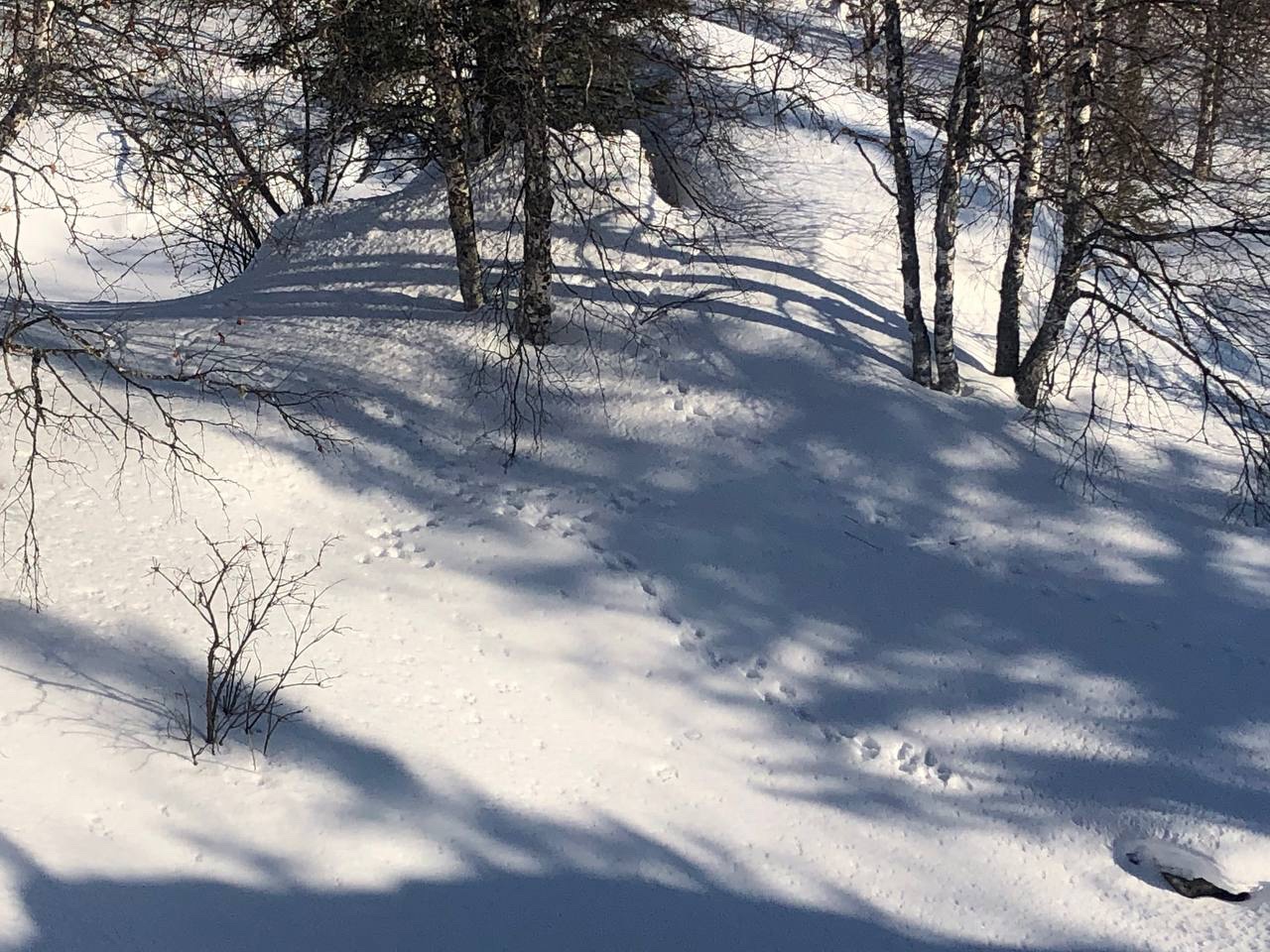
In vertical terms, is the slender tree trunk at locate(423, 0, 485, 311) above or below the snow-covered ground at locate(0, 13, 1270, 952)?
above

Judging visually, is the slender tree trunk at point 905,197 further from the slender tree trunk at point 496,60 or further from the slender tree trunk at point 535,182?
the slender tree trunk at point 496,60

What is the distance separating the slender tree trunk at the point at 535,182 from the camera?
7277mm

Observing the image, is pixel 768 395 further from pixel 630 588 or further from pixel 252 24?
pixel 252 24

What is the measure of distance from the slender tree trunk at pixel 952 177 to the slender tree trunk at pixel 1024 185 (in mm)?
353

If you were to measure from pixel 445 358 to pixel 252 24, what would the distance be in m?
2.93

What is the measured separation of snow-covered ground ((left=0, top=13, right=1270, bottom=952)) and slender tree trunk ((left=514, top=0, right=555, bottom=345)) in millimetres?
816

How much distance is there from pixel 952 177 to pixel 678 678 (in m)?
4.38

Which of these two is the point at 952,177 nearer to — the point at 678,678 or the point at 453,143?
the point at 453,143

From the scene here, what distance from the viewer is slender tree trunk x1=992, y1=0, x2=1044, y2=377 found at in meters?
7.93

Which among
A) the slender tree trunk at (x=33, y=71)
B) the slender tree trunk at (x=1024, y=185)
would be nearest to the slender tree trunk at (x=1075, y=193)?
the slender tree trunk at (x=1024, y=185)

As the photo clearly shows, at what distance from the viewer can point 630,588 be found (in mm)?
7273

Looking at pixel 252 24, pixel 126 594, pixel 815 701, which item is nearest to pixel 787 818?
pixel 815 701

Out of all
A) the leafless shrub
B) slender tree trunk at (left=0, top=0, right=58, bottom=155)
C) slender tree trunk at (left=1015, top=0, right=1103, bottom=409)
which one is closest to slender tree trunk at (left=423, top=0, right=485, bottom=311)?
slender tree trunk at (left=0, top=0, right=58, bottom=155)

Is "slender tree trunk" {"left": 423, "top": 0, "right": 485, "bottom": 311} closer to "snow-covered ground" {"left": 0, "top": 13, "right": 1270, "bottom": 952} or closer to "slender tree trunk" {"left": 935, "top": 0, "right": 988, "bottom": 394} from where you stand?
"snow-covered ground" {"left": 0, "top": 13, "right": 1270, "bottom": 952}
